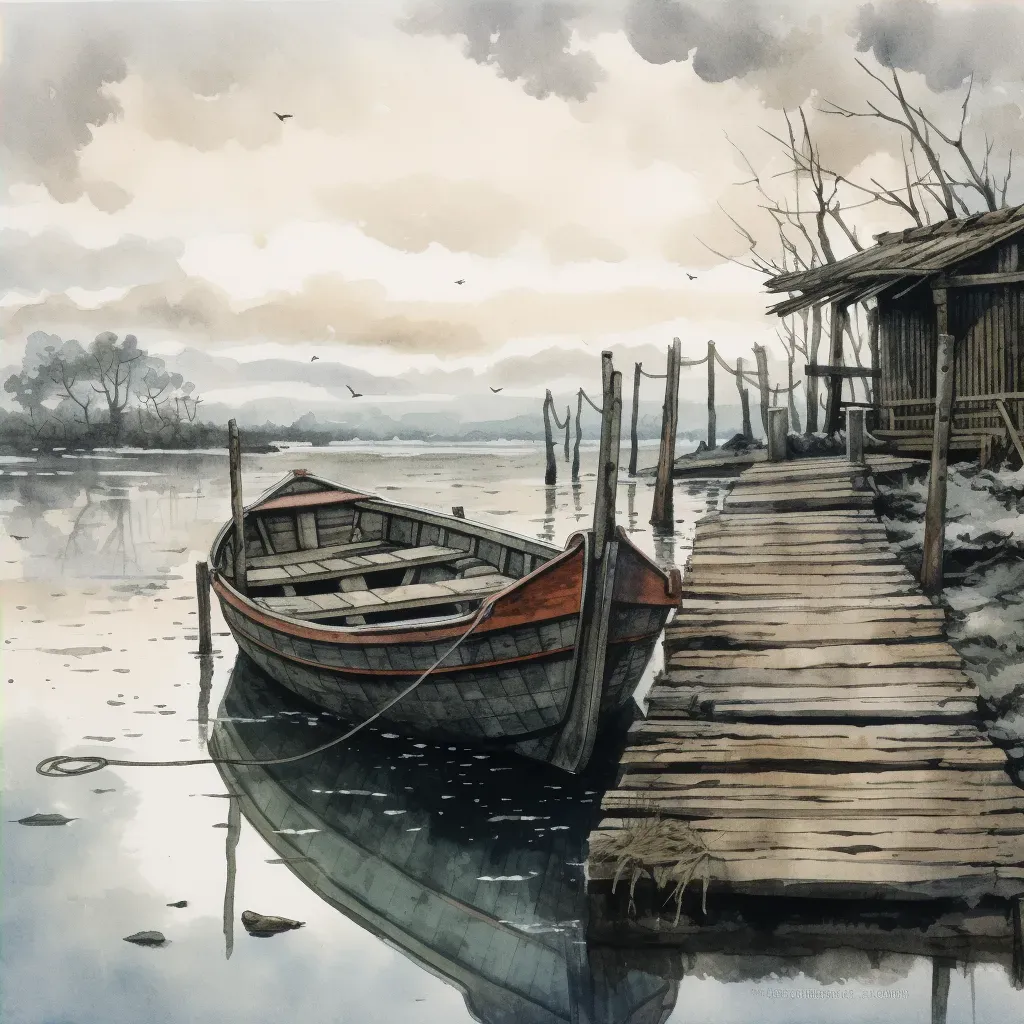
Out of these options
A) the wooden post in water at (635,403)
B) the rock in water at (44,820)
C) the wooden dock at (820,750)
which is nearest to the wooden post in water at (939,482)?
the wooden dock at (820,750)

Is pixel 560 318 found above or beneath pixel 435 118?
beneath

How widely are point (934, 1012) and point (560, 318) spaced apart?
426 centimetres

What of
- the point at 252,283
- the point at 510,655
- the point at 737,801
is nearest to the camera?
the point at 737,801

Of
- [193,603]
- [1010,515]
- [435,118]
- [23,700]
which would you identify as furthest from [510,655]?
[193,603]

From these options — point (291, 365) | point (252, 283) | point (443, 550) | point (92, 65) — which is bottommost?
point (443, 550)

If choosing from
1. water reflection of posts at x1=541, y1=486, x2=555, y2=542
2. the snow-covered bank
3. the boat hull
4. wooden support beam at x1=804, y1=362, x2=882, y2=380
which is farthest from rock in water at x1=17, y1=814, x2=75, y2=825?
wooden support beam at x1=804, y1=362, x2=882, y2=380

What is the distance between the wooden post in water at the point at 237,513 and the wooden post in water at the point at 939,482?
4.44 m

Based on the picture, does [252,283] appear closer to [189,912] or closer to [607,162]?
[607,162]

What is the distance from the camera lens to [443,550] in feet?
22.4

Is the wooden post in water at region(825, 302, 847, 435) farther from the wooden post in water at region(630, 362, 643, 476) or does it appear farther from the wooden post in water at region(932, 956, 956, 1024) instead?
the wooden post in water at region(932, 956, 956, 1024)

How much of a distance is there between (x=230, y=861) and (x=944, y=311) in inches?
291

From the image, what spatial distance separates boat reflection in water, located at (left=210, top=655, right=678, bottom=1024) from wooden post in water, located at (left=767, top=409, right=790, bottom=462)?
231 inches

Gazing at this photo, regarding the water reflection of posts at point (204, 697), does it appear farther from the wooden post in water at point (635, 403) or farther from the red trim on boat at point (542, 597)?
the wooden post in water at point (635, 403)

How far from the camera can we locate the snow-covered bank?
4965 mm
